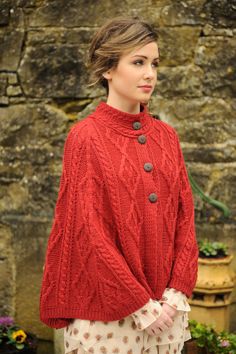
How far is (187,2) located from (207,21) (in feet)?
0.48

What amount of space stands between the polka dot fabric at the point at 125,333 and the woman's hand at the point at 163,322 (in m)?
0.02

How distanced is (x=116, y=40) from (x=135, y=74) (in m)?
0.13

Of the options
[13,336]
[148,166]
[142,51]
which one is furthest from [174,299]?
[13,336]

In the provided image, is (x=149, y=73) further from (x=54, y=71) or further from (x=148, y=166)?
(x=54, y=71)

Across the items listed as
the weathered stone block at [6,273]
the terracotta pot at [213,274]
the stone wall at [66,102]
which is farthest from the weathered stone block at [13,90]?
the terracotta pot at [213,274]

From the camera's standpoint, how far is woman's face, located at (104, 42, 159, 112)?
229cm

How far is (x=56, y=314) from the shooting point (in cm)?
234

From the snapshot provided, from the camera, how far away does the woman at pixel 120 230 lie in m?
2.23

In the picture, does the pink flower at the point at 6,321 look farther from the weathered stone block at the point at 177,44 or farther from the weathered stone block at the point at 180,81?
the weathered stone block at the point at 177,44

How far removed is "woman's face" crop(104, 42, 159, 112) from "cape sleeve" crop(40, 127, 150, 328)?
0.68ft

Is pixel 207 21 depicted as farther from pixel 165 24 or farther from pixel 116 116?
pixel 116 116

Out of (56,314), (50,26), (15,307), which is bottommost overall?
(15,307)

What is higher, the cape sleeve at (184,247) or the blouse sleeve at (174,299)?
the cape sleeve at (184,247)

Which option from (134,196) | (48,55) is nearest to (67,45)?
(48,55)
